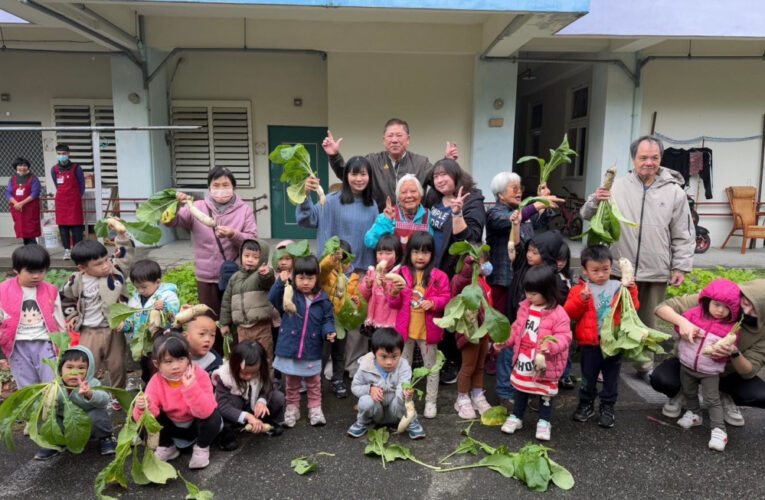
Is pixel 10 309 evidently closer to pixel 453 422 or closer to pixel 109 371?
pixel 109 371

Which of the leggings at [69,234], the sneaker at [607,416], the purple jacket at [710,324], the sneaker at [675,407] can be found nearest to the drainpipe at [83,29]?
the leggings at [69,234]

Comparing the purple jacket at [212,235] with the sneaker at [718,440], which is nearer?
the sneaker at [718,440]

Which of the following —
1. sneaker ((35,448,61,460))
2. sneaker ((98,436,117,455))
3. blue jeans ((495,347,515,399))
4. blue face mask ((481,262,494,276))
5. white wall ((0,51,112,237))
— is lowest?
sneaker ((35,448,61,460))

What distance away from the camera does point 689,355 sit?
3.45 metres

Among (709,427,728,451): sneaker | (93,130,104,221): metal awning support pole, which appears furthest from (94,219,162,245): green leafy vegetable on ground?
(709,427,728,451): sneaker

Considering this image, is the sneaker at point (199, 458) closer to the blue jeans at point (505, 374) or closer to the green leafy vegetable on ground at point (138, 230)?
the green leafy vegetable on ground at point (138, 230)

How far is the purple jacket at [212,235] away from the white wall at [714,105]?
8.50 meters

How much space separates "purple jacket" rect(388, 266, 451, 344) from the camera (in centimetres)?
369

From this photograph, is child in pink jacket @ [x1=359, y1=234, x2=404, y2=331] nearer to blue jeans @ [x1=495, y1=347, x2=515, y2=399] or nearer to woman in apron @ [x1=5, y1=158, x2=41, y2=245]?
blue jeans @ [x1=495, y1=347, x2=515, y2=399]

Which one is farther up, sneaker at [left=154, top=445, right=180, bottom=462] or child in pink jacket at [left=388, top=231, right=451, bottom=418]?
child in pink jacket at [left=388, top=231, right=451, bottom=418]

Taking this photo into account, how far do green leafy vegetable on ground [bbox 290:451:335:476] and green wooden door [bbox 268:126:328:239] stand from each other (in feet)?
24.2

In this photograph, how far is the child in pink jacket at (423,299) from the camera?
3.66 m

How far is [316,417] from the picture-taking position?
3.62m

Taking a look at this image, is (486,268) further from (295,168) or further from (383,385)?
(295,168)
